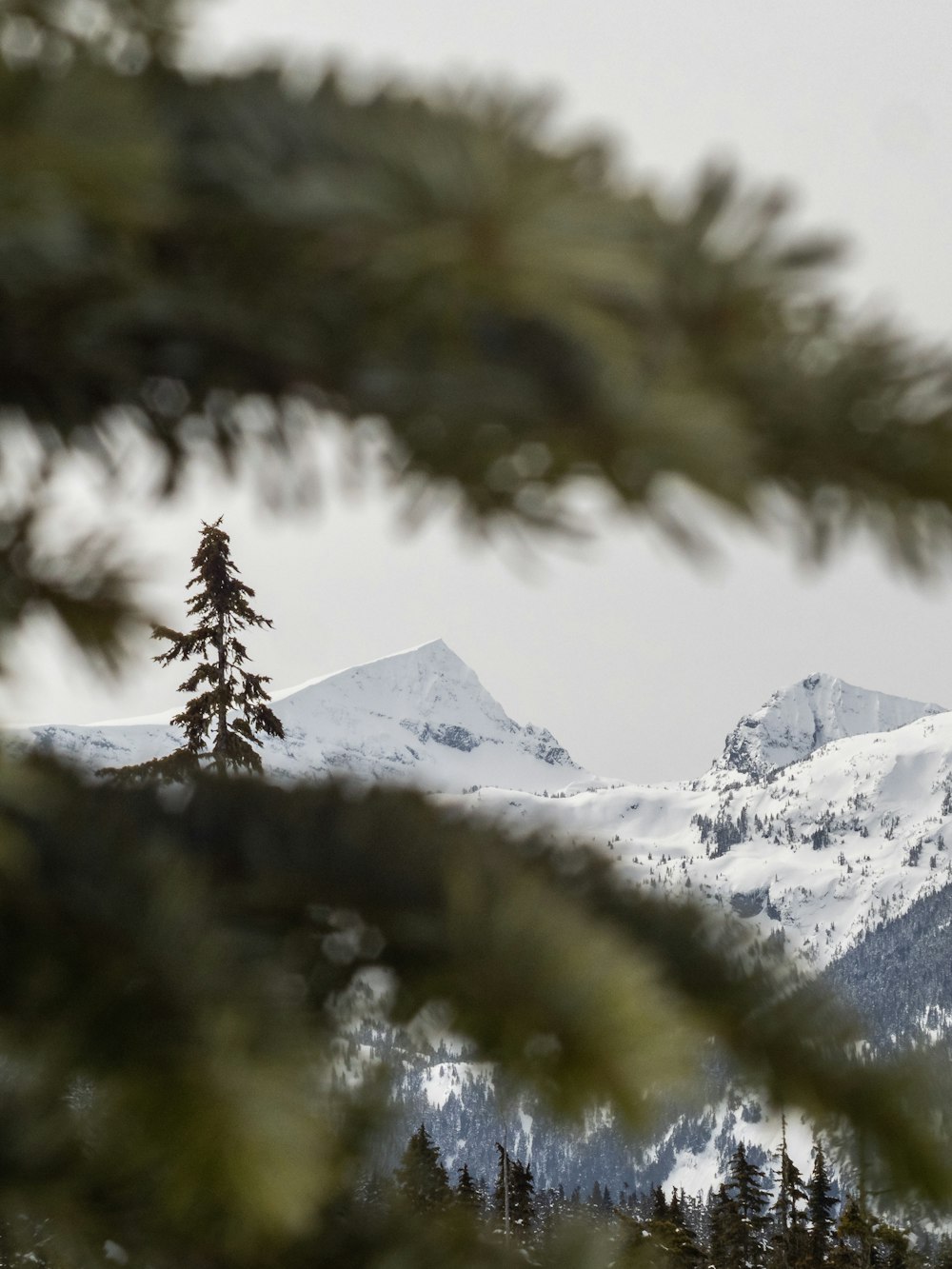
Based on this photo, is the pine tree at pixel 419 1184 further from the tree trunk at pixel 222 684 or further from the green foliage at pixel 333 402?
the tree trunk at pixel 222 684

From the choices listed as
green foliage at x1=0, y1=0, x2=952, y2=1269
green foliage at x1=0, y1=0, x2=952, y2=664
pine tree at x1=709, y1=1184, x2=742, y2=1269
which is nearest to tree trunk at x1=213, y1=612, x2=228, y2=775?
green foliage at x1=0, y1=0, x2=952, y2=1269

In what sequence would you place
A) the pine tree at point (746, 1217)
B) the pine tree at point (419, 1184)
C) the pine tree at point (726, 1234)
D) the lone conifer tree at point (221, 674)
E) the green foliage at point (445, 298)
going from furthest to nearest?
the pine tree at point (726, 1234) < the pine tree at point (746, 1217) < the lone conifer tree at point (221, 674) < the pine tree at point (419, 1184) < the green foliage at point (445, 298)

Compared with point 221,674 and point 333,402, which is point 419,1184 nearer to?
point 333,402

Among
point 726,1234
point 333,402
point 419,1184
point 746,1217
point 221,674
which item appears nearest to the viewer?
point 333,402

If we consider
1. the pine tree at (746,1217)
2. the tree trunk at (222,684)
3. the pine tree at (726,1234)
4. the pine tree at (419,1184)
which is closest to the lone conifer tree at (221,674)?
the tree trunk at (222,684)

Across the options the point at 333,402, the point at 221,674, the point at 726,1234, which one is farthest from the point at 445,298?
the point at 726,1234

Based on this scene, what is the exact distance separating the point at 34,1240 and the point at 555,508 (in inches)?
73.9

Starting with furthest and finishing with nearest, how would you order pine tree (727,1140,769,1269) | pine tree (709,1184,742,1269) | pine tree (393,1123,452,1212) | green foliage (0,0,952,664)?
1. pine tree (709,1184,742,1269)
2. pine tree (727,1140,769,1269)
3. pine tree (393,1123,452,1212)
4. green foliage (0,0,952,664)

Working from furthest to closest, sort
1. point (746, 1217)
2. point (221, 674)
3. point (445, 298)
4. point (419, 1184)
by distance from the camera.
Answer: point (746, 1217)
point (221, 674)
point (419, 1184)
point (445, 298)

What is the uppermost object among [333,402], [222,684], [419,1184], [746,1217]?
[222,684]

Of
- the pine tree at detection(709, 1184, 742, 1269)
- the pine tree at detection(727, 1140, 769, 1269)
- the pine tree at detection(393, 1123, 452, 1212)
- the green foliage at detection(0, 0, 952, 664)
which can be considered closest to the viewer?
the green foliage at detection(0, 0, 952, 664)

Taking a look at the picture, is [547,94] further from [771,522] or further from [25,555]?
[25,555]

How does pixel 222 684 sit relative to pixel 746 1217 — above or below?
above

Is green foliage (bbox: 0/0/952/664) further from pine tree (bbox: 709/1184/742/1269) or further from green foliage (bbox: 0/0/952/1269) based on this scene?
pine tree (bbox: 709/1184/742/1269)
